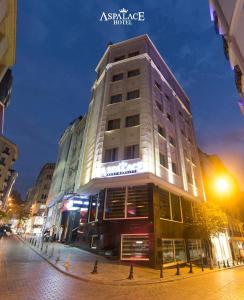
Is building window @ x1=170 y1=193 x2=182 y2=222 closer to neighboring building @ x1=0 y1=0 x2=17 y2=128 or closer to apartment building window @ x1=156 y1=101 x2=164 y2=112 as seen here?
apartment building window @ x1=156 y1=101 x2=164 y2=112

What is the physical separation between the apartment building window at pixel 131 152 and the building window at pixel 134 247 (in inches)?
301

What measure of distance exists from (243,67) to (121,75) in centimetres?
1942

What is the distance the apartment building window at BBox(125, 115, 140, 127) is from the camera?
2331 centimetres

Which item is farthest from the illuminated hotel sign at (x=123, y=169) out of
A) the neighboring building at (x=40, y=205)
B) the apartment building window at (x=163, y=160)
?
the neighboring building at (x=40, y=205)

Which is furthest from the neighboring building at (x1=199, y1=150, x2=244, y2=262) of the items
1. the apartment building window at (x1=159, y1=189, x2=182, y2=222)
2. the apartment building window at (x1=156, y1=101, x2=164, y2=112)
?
the apartment building window at (x1=156, y1=101, x2=164, y2=112)

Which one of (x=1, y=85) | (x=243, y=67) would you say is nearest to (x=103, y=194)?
(x=1, y=85)

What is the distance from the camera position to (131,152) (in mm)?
21578

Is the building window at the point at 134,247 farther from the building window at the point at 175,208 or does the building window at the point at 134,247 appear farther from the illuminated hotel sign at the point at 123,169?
the illuminated hotel sign at the point at 123,169

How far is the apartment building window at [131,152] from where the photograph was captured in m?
21.2

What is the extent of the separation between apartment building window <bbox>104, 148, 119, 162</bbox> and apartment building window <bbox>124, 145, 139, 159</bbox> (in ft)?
3.70

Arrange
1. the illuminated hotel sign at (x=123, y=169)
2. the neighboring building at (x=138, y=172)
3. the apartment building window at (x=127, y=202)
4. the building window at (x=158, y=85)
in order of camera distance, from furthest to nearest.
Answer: the building window at (x=158, y=85) → the illuminated hotel sign at (x=123, y=169) → the apartment building window at (x=127, y=202) → the neighboring building at (x=138, y=172)

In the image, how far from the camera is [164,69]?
33.7 meters

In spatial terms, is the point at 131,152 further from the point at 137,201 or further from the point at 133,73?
Answer: the point at 133,73

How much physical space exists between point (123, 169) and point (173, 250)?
925 cm
